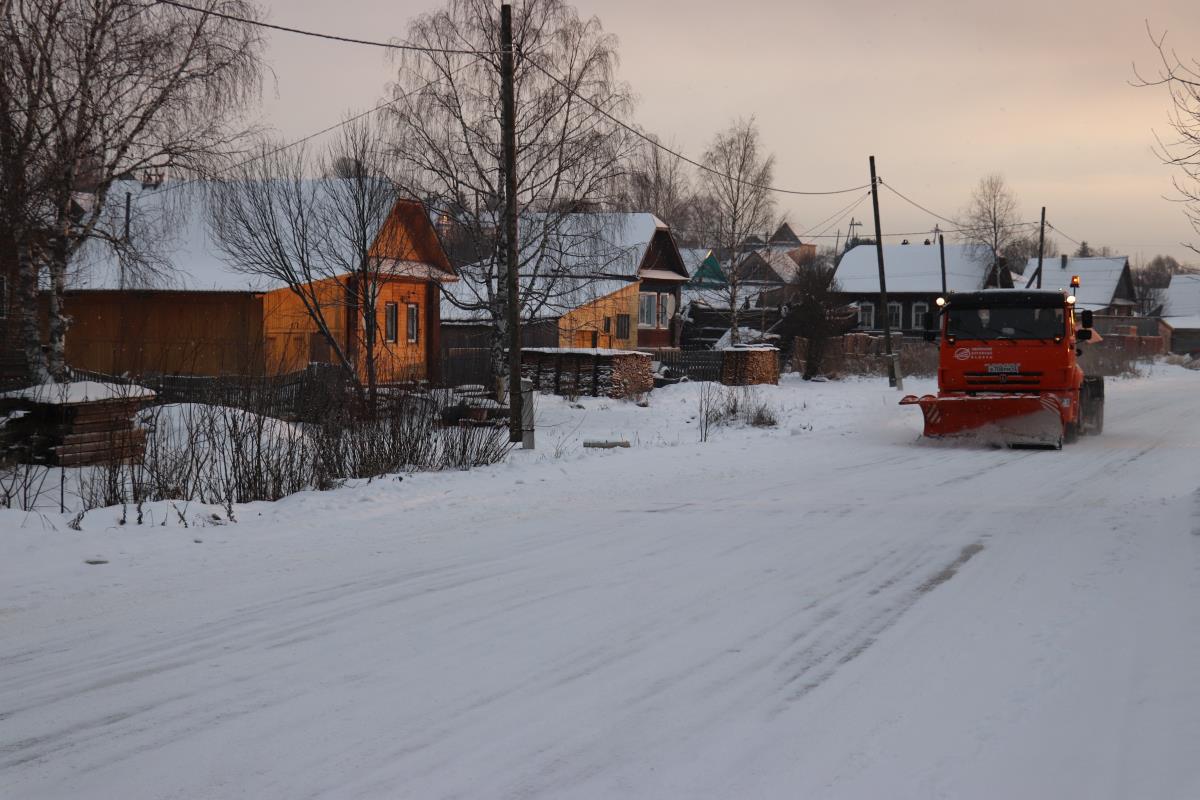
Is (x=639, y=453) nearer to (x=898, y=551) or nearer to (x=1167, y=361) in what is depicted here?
(x=898, y=551)

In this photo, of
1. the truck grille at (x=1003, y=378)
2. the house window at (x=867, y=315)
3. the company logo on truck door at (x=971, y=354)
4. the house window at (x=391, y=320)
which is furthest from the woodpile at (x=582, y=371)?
the house window at (x=867, y=315)

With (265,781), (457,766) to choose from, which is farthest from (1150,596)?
(265,781)

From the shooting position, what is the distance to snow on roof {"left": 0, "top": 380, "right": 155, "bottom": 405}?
15234 millimetres

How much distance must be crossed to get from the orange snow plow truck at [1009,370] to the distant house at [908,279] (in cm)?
5140

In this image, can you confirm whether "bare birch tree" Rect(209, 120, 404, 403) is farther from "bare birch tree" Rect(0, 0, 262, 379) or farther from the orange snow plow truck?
the orange snow plow truck

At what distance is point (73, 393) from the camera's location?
15.5 metres

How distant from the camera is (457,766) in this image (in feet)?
13.8

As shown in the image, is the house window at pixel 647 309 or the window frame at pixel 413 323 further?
the house window at pixel 647 309

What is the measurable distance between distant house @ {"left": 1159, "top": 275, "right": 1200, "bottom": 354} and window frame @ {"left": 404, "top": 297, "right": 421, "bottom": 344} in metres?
72.2

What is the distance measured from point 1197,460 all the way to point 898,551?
909cm

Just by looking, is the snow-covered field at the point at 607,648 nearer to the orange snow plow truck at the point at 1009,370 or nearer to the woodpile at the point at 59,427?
the orange snow plow truck at the point at 1009,370

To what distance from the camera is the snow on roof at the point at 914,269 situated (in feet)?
231

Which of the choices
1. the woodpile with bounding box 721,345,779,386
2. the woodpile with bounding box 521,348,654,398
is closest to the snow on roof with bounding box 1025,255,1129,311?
the woodpile with bounding box 721,345,779,386

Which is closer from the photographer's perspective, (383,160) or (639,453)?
(639,453)
